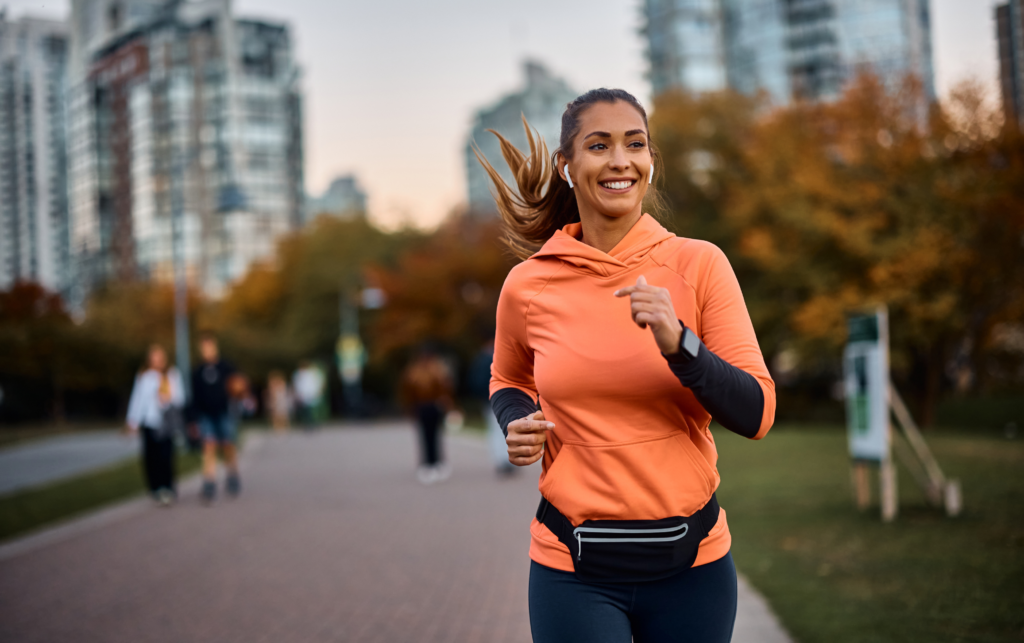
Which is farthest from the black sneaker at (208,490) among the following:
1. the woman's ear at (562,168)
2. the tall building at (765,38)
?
the tall building at (765,38)

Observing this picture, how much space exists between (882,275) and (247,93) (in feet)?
350

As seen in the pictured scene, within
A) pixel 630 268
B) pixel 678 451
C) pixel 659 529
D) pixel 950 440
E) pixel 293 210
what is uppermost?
pixel 293 210

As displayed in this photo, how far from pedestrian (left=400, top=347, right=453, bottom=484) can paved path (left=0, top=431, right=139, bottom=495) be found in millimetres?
5413

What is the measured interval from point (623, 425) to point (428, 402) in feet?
43.6

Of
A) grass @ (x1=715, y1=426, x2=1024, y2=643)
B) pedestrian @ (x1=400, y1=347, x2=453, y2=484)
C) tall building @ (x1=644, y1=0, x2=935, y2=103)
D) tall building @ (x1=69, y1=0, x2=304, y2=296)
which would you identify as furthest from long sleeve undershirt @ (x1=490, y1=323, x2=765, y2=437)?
tall building @ (x1=69, y1=0, x2=304, y2=296)

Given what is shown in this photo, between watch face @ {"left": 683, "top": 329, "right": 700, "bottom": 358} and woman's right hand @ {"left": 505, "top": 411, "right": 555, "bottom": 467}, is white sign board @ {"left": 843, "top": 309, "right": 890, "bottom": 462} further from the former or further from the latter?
watch face @ {"left": 683, "top": 329, "right": 700, "bottom": 358}

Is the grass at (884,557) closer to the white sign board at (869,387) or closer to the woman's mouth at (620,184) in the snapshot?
the white sign board at (869,387)

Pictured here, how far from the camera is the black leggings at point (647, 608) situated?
220 cm

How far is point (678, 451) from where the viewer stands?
2.20m

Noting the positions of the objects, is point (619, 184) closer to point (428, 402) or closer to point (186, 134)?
point (428, 402)

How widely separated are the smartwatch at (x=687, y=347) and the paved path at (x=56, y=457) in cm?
1521

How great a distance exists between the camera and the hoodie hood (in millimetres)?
2273

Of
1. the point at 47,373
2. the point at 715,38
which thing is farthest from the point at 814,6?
the point at 47,373

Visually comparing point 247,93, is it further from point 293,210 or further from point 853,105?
point 853,105
